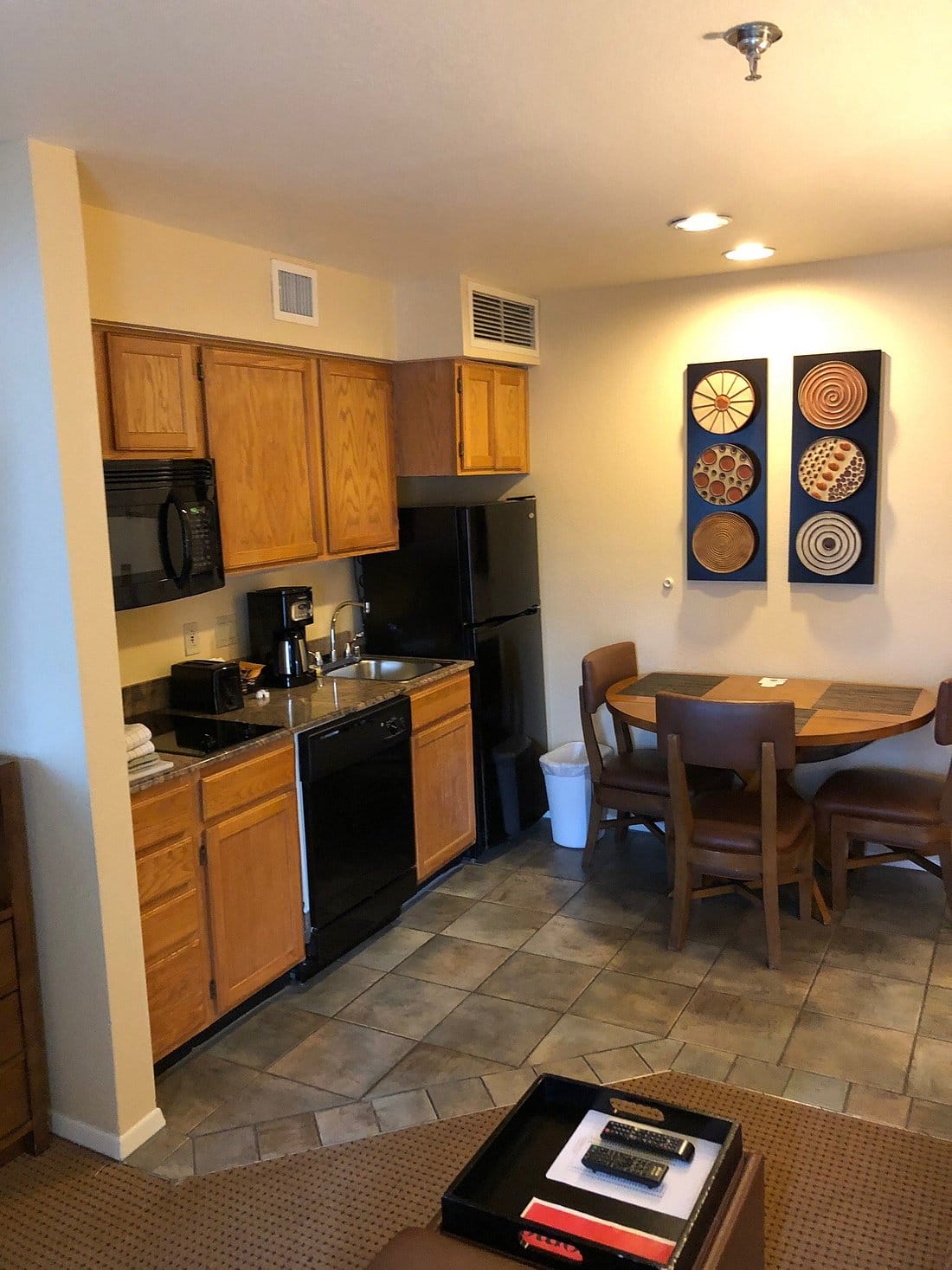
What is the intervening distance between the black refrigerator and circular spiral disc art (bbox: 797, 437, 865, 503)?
4.04ft

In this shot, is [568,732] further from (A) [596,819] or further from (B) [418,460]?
(B) [418,460]

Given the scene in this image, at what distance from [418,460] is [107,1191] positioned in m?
2.84

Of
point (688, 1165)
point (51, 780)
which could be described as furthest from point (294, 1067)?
point (688, 1165)

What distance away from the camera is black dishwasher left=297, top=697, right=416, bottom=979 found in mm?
3395

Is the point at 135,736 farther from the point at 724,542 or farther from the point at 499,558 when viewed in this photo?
the point at 724,542

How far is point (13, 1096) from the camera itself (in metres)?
2.55

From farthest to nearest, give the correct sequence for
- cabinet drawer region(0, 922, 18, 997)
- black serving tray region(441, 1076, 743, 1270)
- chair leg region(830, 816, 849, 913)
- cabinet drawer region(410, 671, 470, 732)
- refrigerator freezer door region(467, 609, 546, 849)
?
refrigerator freezer door region(467, 609, 546, 849) → cabinet drawer region(410, 671, 470, 732) → chair leg region(830, 816, 849, 913) → cabinet drawer region(0, 922, 18, 997) → black serving tray region(441, 1076, 743, 1270)

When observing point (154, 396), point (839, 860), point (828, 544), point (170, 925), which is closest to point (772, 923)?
point (839, 860)

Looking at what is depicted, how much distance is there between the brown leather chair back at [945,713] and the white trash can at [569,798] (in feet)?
4.64

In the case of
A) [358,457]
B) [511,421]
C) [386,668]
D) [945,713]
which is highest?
[511,421]

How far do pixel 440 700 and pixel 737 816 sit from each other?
1.25 m

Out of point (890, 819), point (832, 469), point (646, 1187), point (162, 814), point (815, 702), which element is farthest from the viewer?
point (832, 469)

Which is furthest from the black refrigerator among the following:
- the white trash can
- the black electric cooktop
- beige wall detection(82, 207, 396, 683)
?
the black electric cooktop

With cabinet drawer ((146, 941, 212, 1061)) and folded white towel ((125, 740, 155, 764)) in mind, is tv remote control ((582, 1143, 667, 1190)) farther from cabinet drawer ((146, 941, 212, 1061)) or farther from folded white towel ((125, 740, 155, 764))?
folded white towel ((125, 740, 155, 764))
